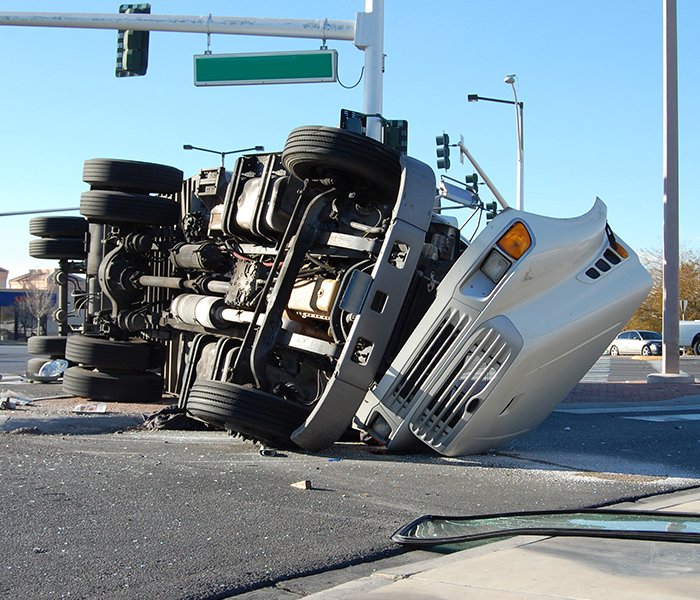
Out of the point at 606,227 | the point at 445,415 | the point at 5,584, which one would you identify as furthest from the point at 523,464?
the point at 5,584

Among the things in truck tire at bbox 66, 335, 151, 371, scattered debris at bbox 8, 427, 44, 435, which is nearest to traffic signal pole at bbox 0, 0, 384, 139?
truck tire at bbox 66, 335, 151, 371

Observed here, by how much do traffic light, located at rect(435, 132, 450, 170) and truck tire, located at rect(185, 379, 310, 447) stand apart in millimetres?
12513

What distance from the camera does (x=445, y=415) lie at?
245 inches

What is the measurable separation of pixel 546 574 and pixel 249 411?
2.99 metres

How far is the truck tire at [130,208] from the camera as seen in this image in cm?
993

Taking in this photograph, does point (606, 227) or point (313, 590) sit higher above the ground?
point (606, 227)

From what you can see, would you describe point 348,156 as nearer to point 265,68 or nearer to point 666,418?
point 666,418

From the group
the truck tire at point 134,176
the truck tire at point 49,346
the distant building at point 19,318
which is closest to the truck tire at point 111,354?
the truck tire at point 134,176

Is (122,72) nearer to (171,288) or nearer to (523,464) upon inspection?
(171,288)

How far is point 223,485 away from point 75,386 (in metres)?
5.14

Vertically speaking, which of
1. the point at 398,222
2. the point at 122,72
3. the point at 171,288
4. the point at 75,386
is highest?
the point at 122,72

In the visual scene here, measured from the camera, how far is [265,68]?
13.1 meters

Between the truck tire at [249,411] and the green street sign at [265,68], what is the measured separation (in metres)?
7.44

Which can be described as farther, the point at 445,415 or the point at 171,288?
the point at 171,288
